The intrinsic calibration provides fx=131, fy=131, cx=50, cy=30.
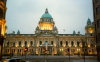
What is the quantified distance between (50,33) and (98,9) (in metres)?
→ 53.1

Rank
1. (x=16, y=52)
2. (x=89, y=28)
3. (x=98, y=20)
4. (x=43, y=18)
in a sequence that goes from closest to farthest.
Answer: (x=98, y=20) < (x=16, y=52) < (x=89, y=28) < (x=43, y=18)

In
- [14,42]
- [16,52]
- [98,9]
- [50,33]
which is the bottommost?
[16,52]

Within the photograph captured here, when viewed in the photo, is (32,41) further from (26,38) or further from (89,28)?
(89,28)

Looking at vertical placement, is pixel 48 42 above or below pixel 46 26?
below

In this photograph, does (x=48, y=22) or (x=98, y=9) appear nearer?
(x=98, y=9)

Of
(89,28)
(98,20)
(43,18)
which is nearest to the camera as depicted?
(98,20)

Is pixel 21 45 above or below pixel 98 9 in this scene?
below

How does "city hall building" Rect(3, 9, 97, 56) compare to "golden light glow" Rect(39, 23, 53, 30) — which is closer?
"city hall building" Rect(3, 9, 97, 56)

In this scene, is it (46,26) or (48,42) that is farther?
Result: (46,26)

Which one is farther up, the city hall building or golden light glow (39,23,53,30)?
golden light glow (39,23,53,30)

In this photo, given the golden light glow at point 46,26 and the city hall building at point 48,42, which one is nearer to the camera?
the city hall building at point 48,42

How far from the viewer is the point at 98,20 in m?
32.0

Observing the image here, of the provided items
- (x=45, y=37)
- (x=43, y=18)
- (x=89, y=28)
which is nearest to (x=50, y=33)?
(x=45, y=37)

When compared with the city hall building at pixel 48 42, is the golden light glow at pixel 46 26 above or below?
above
